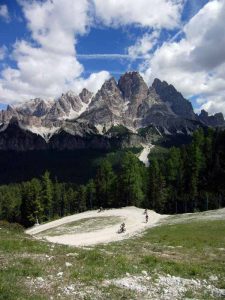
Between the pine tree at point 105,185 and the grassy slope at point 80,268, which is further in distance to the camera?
the pine tree at point 105,185

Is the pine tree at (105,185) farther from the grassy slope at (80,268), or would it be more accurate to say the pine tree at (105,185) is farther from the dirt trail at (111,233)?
the grassy slope at (80,268)

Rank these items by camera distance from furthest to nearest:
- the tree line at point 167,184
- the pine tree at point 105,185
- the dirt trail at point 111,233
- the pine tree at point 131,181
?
Answer: the pine tree at point 105,185 → the tree line at point 167,184 → the pine tree at point 131,181 → the dirt trail at point 111,233

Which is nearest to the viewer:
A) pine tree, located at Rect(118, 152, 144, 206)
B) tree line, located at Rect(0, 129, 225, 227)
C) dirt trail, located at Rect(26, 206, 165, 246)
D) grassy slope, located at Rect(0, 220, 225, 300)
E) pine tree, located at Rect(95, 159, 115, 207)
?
grassy slope, located at Rect(0, 220, 225, 300)

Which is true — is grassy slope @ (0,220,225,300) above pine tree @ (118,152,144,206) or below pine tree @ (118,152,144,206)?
below

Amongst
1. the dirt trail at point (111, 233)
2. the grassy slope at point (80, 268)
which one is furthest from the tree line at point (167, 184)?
the grassy slope at point (80, 268)

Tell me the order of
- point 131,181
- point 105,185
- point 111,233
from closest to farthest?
point 111,233 → point 131,181 → point 105,185

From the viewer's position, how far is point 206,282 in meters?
25.2

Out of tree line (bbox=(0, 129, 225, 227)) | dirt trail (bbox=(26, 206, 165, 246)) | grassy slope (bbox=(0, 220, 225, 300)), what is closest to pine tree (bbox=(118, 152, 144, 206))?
tree line (bbox=(0, 129, 225, 227))

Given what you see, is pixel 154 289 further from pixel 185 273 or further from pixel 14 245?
pixel 14 245

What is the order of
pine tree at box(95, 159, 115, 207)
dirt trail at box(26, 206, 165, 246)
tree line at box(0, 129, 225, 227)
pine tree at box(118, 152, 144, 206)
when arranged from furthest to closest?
1. pine tree at box(95, 159, 115, 207)
2. tree line at box(0, 129, 225, 227)
3. pine tree at box(118, 152, 144, 206)
4. dirt trail at box(26, 206, 165, 246)

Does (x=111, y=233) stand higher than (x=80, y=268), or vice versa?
(x=111, y=233)

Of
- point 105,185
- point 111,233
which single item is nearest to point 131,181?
point 105,185

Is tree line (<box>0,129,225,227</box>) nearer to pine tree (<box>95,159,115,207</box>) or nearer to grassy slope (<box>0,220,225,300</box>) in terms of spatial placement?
pine tree (<box>95,159,115,207</box>)

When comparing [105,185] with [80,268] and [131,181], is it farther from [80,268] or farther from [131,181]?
[80,268]
